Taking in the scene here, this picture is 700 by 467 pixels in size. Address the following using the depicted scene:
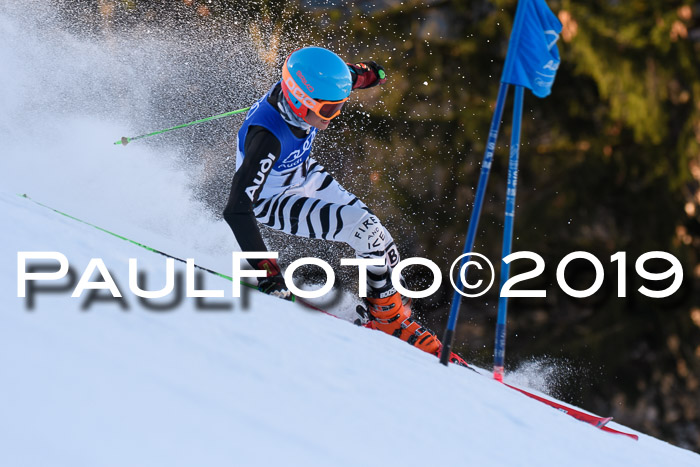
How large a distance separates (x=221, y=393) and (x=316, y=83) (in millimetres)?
2276

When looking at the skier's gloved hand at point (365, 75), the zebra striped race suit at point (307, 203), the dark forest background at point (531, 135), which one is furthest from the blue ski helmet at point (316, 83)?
the dark forest background at point (531, 135)

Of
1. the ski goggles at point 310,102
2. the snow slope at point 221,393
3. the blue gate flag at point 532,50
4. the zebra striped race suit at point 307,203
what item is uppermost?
the blue gate flag at point 532,50

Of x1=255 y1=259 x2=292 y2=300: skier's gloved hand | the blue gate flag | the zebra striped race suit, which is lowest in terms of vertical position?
x1=255 y1=259 x2=292 y2=300: skier's gloved hand

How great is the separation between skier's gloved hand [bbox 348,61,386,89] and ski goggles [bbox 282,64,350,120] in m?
0.59

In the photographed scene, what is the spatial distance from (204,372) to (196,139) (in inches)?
274

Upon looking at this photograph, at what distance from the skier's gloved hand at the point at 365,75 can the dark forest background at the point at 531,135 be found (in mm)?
4209

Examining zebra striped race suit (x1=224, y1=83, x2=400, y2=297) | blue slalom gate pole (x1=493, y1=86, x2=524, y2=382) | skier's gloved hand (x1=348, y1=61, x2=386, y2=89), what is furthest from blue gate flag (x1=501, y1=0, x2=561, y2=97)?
zebra striped race suit (x1=224, y1=83, x2=400, y2=297)

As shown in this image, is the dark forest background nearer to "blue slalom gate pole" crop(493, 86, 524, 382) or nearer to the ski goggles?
the ski goggles

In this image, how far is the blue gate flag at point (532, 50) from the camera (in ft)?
11.4

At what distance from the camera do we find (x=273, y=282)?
3.48 metres

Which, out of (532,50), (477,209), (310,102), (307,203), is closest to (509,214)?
(477,209)

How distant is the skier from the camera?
3463 mm

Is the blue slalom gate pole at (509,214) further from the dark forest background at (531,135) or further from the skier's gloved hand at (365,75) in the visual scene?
the dark forest background at (531,135)

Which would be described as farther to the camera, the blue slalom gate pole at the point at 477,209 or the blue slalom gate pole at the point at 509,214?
the blue slalom gate pole at the point at 509,214
